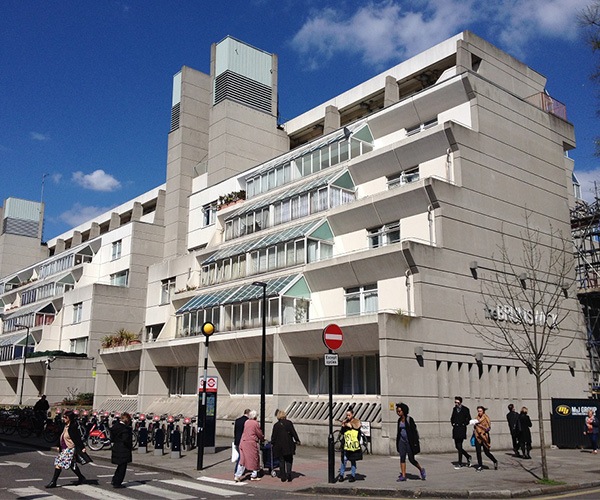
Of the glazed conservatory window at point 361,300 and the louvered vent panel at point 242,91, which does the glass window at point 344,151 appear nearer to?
the glazed conservatory window at point 361,300

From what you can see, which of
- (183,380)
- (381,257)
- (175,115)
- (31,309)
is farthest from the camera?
(31,309)

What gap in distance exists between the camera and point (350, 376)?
3066 cm

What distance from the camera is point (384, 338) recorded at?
25734mm

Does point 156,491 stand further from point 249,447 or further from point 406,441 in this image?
point 406,441

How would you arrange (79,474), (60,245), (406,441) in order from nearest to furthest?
(79,474), (406,441), (60,245)

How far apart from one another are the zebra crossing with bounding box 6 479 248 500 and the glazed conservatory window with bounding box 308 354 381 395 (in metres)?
14.3

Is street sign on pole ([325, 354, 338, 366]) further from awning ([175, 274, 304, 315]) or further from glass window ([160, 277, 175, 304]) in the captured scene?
glass window ([160, 277, 175, 304])

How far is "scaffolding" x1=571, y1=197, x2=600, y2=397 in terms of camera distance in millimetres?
37344

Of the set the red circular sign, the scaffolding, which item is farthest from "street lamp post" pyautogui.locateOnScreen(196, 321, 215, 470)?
the scaffolding

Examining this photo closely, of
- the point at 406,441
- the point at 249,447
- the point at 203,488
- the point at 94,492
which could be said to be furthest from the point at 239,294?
the point at 94,492

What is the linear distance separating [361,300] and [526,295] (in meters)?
8.56

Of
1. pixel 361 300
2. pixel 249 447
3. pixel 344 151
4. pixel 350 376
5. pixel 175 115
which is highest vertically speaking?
pixel 175 115

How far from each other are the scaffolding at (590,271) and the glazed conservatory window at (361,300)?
14145mm

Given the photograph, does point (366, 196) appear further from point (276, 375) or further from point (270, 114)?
point (270, 114)
